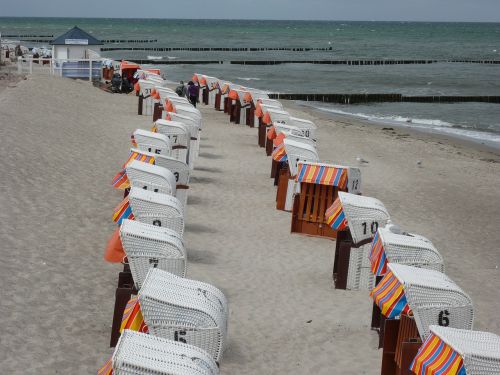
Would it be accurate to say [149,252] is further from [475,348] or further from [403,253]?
[475,348]

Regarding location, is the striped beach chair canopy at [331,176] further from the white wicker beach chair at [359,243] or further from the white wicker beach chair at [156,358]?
the white wicker beach chair at [156,358]

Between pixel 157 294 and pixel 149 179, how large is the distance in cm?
498

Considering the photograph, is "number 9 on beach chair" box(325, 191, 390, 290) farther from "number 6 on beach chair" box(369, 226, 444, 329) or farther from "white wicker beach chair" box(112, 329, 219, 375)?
"white wicker beach chair" box(112, 329, 219, 375)

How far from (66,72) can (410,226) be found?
24.7 metres

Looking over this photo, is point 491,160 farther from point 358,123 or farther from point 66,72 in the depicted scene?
point 66,72

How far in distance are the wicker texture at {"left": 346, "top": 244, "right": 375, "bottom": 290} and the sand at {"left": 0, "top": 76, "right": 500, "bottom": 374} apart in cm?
20

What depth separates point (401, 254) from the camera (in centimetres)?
985

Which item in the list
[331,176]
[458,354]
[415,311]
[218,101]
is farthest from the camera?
[218,101]

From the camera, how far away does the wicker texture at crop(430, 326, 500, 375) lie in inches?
261

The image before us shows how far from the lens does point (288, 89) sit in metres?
50.9

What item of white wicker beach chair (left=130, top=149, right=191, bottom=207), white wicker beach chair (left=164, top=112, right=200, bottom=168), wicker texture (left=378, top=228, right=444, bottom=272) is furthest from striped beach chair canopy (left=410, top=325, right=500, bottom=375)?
white wicker beach chair (left=164, top=112, right=200, bottom=168)

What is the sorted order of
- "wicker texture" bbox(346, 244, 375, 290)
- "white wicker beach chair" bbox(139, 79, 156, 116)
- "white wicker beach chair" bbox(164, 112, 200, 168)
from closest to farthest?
"wicker texture" bbox(346, 244, 375, 290) < "white wicker beach chair" bbox(164, 112, 200, 168) < "white wicker beach chair" bbox(139, 79, 156, 116)

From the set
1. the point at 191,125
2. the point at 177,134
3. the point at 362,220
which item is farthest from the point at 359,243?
the point at 191,125

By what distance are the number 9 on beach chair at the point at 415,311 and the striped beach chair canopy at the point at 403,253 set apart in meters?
1.03
